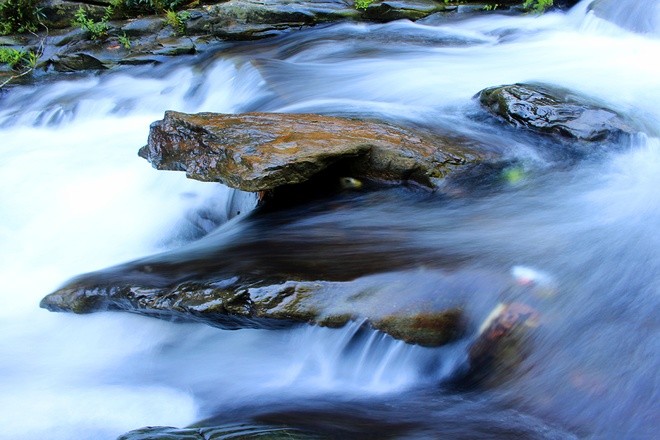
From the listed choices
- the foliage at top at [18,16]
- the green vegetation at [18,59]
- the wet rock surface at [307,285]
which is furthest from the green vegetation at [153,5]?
the wet rock surface at [307,285]

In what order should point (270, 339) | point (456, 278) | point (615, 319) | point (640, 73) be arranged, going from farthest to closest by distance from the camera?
1. point (640, 73)
2. point (270, 339)
3. point (456, 278)
4. point (615, 319)

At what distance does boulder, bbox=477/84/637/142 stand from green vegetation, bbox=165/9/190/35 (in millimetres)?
6866

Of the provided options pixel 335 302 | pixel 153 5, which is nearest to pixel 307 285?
pixel 335 302

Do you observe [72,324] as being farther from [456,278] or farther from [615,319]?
[615,319]

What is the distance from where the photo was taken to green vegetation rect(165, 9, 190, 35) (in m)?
10.6

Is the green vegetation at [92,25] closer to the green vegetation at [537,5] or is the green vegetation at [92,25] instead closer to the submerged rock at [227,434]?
the green vegetation at [537,5]

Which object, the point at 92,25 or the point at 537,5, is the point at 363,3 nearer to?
the point at 537,5

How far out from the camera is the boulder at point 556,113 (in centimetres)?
520

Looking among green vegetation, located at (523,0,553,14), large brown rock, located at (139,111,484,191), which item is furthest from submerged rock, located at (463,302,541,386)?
green vegetation, located at (523,0,553,14)

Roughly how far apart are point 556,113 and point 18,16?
35.3 feet

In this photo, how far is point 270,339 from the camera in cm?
376

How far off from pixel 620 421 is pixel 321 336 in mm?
1616

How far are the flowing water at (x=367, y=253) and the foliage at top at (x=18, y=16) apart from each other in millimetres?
4629

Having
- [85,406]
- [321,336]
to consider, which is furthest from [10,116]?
[321,336]
